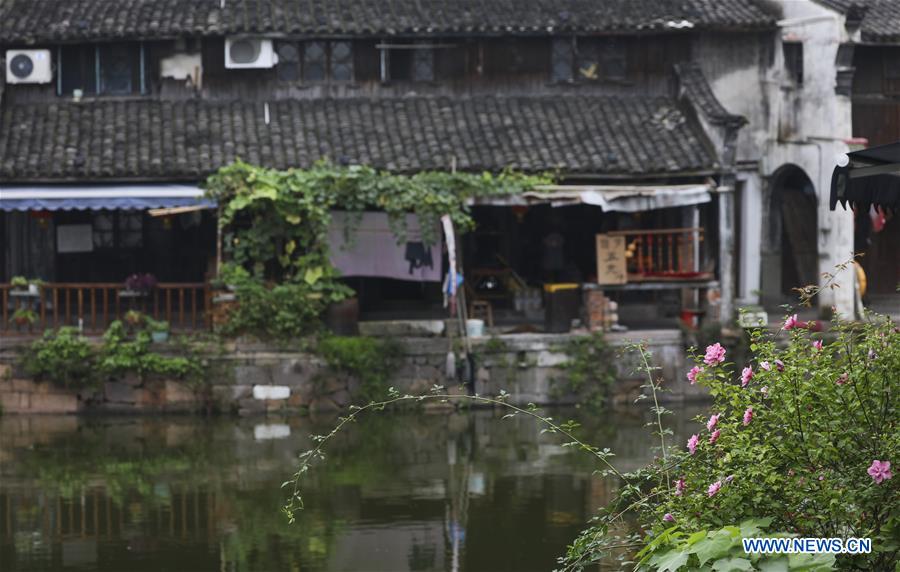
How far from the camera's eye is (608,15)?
27531 mm

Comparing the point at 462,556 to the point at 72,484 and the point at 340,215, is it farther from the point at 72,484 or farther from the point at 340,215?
the point at 340,215

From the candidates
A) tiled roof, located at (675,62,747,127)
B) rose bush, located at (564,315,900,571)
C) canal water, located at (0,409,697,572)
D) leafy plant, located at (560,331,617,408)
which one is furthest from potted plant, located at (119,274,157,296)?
rose bush, located at (564,315,900,571)

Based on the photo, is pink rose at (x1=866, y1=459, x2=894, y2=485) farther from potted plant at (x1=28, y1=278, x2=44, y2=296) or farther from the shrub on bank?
potted plant at (x1=28, y1=278, x2=44, y2=296)

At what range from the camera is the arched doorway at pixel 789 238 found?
29.3 meters

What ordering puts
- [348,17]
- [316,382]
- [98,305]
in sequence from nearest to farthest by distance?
[316,382] < [98,305] < [348,17]

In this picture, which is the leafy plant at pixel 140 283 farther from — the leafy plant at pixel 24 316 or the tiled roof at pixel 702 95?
the tiled roof at pixel 702 95

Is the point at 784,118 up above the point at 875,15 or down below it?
below

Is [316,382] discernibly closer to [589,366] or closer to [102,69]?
[589,366]

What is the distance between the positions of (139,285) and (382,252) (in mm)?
3923

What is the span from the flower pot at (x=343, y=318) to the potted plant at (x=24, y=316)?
447cm

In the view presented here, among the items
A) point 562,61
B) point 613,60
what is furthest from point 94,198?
point 613,60

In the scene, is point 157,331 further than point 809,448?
Yes

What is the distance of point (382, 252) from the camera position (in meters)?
25.9
